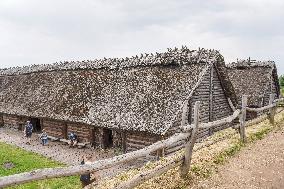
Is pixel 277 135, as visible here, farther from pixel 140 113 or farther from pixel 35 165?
pixel 35 165

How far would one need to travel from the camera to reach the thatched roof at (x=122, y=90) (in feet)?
54.9

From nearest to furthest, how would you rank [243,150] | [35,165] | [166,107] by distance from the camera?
[243,150], [166,107], [35,165]

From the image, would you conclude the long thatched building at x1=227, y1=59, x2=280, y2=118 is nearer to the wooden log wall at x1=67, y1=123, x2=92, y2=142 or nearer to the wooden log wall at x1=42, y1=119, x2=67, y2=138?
the wooden log wall at x1=67, y1=123, x2=92, y2=142

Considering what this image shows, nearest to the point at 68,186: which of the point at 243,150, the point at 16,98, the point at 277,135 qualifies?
the point at 243,150

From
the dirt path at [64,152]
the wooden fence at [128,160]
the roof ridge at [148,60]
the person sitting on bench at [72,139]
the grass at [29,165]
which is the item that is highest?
the roof ridge at [148,60]

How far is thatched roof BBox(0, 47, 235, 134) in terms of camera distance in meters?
16.7

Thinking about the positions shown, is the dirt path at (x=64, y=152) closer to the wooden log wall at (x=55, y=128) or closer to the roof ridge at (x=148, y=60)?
the wooden log wall at (x=55, y=128)

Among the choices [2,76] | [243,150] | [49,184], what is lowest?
[49,184]

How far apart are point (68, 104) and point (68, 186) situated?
9088 mm

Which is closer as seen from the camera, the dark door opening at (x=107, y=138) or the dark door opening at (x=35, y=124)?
the dark door opening at (x=107, y=138)

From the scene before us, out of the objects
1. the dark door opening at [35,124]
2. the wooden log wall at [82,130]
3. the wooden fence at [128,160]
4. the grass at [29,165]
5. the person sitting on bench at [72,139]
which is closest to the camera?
the wooden fence at [128,160]

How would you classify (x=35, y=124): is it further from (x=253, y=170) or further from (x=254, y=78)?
(x=253, y=170)

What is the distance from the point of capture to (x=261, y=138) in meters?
12.2

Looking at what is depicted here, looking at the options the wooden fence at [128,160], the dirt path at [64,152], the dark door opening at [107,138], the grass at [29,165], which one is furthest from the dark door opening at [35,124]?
the wooden fence at [128,160]
